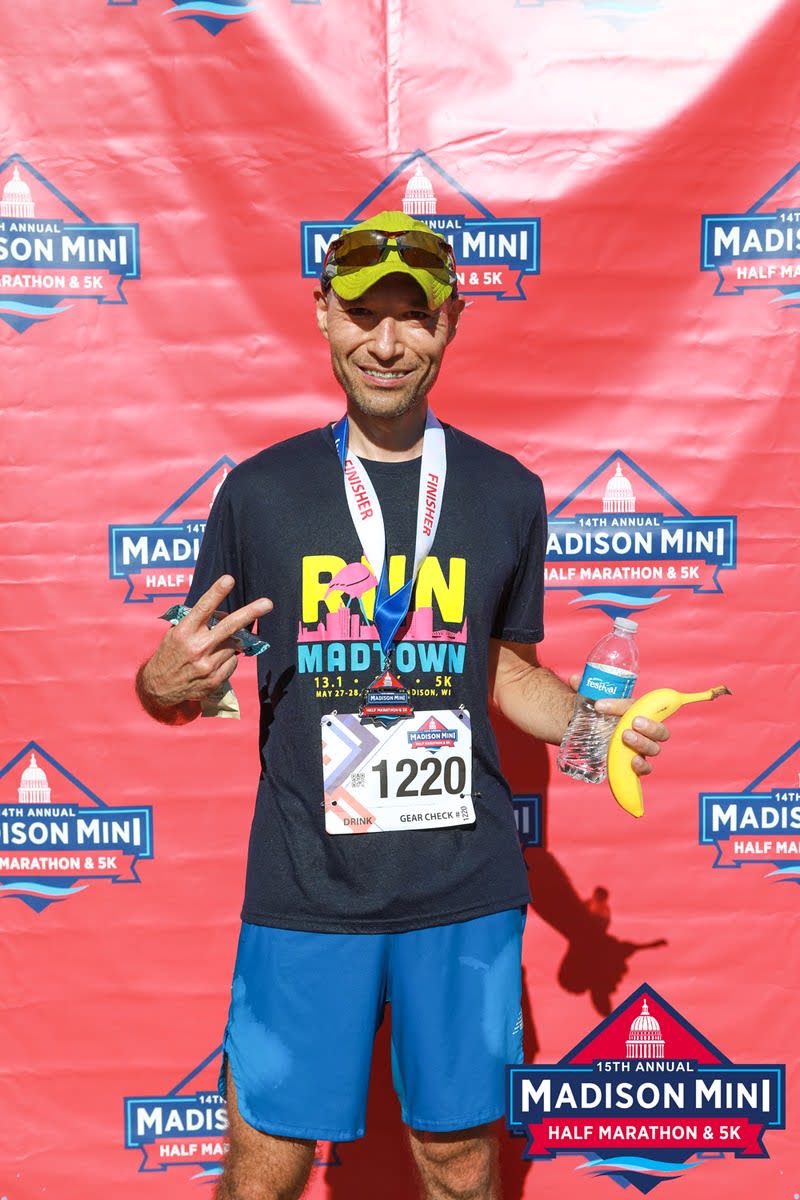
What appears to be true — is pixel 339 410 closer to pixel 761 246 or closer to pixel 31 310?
pixel 31 310

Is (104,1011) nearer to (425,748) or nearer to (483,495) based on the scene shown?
(425,748)

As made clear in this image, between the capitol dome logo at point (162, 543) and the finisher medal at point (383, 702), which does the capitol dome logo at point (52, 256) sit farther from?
the finisher medal at point (383, 702)

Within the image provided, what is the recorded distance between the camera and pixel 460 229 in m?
2.86

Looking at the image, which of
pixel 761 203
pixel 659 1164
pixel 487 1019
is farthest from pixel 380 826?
pixel 761 203

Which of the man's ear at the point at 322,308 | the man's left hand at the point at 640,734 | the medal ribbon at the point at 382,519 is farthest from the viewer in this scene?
the man's ear at the point at 322,308

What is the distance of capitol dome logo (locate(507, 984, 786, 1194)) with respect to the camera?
300 cm

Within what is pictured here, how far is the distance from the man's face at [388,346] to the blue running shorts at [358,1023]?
1024 mm

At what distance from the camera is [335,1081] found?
2.06 meters

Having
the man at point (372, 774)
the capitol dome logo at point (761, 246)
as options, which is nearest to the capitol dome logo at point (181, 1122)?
the man at point (372, 774)

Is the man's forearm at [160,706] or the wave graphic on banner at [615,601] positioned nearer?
the man's forearm at [160,706]

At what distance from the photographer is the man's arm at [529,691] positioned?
225 centimetres

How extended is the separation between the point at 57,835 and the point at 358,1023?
1.24 meters

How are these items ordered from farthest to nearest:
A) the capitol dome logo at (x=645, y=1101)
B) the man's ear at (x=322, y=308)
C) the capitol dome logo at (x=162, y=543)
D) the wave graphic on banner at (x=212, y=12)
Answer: the capitol dome logo at (x=645, y=1101)
the capitol dome logo at (x=162, y=543)
the wave graphic on banner at (x=212, y=12)
the man's ear at (x=322, y=308)

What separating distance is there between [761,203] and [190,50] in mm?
Answer: 1541
